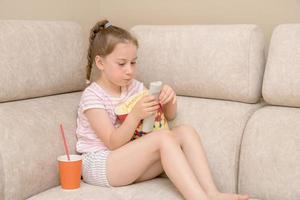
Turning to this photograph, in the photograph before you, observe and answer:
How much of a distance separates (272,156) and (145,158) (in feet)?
1.53

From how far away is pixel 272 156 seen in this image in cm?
164

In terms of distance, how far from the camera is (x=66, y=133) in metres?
1.79

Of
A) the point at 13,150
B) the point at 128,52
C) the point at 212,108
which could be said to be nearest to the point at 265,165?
the point at 212,108

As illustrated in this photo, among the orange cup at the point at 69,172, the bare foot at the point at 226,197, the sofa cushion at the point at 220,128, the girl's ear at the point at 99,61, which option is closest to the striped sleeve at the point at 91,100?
the girl's ear at the point at 99,61

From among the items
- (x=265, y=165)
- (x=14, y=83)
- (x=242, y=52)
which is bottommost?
(x=265, y=165)

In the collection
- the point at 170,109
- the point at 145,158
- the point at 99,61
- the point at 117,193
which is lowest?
the point at 117,193

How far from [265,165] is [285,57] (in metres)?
0.41

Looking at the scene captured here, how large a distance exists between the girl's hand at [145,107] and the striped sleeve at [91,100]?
187 mm

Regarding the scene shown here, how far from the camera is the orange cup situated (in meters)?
1.60

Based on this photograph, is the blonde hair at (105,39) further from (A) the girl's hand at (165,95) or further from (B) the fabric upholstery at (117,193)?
(B) the fabric upholstery at (117,193)

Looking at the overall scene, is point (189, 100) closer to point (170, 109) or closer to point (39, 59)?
point (170, 109)

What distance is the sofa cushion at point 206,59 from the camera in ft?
5.83

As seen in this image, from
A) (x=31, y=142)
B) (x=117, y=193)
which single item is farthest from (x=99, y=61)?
(x=117, y=193)

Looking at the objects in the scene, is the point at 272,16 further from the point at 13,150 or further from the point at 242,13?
the point at 13,150
